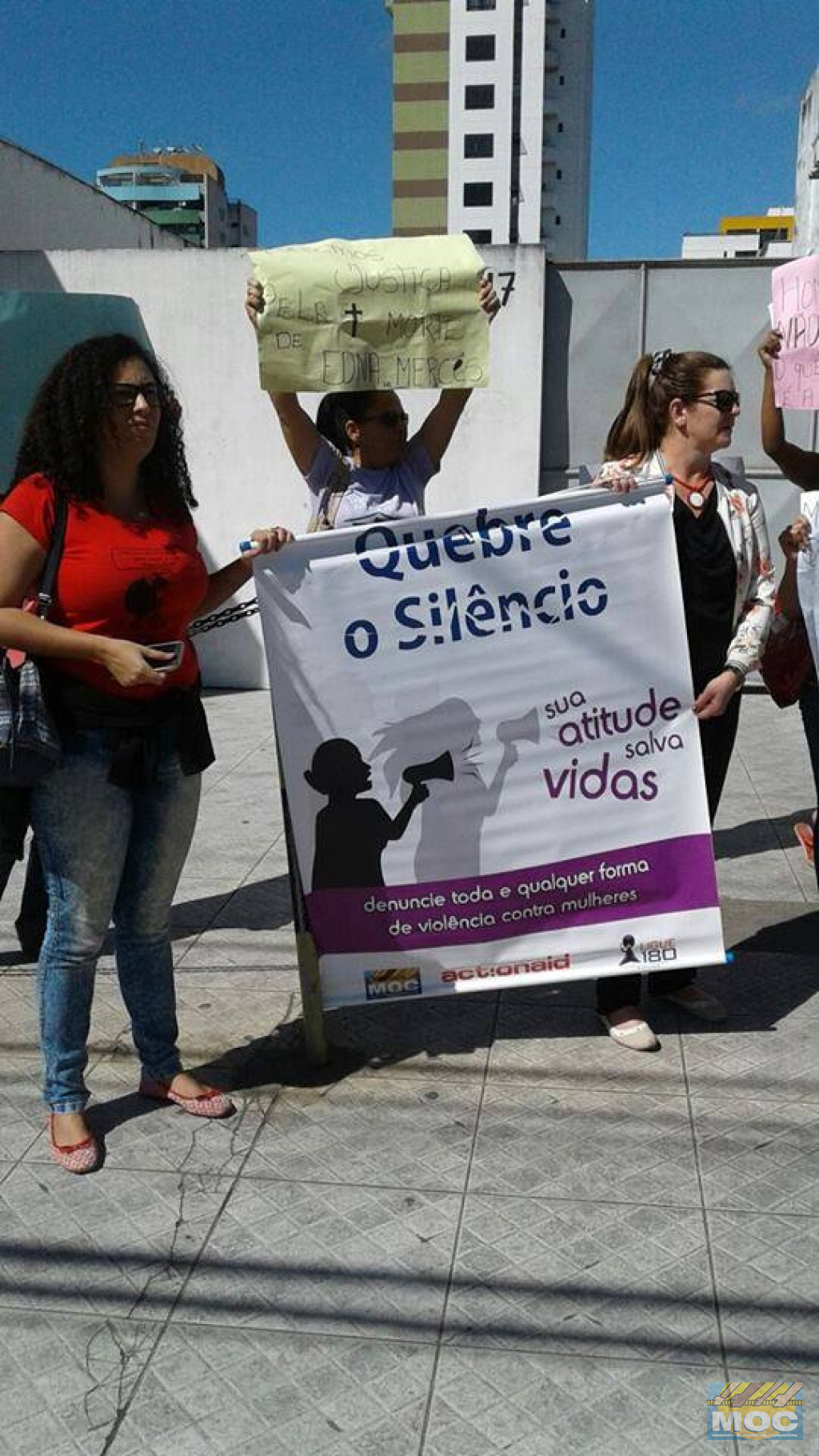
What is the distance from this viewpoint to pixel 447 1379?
230 centimetres

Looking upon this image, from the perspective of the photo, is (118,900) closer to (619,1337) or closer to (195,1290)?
(195,1290)

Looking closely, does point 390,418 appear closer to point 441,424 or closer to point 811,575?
point 441,424

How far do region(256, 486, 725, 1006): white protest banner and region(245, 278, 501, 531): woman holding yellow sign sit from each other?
255 mm

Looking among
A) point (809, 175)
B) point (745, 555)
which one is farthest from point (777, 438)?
point (809, 175)

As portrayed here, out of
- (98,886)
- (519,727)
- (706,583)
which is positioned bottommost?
(98,886)

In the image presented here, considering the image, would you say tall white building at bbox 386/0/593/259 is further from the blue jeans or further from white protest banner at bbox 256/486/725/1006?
the blue jeans

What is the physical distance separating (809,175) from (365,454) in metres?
13.9

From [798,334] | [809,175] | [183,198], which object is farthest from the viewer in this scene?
[183,198]

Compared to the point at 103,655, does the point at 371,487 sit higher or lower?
higher

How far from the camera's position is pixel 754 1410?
2221mm

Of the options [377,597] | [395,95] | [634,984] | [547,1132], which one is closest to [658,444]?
[377,597]

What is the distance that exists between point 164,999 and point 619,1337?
4.59ft

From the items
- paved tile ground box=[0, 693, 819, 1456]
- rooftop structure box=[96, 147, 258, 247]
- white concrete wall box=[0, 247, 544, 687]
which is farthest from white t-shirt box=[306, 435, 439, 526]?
rooftop structure box=[96, 147, 258, 247]

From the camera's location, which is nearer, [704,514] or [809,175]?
[704,514]
